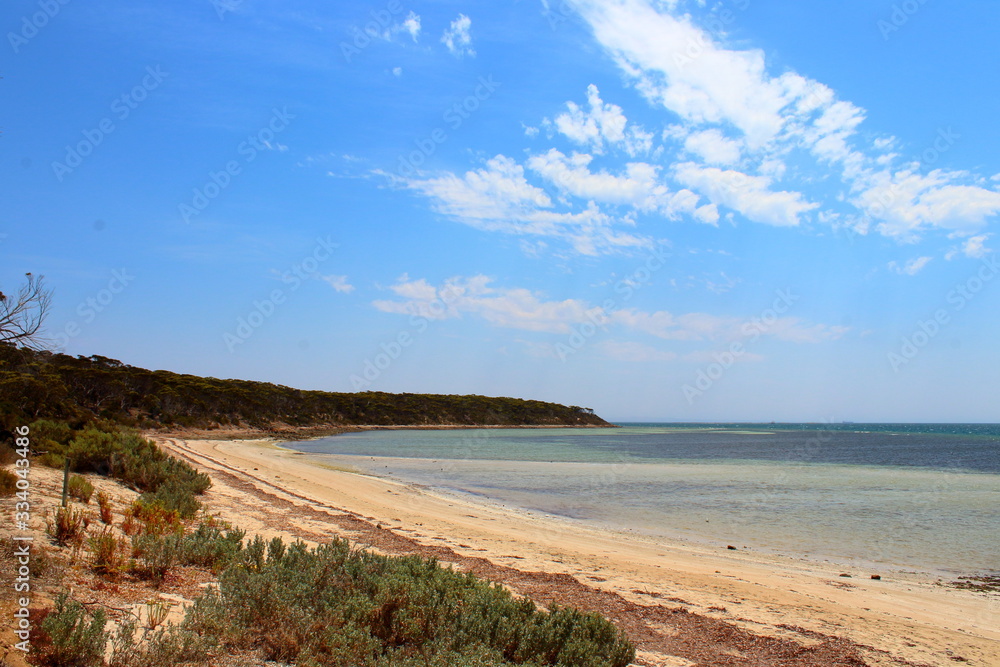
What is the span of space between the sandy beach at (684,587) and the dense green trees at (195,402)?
725cm

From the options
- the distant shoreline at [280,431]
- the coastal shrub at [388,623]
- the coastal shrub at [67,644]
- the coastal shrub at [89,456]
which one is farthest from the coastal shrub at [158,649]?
the distant shoreline at [280,431]

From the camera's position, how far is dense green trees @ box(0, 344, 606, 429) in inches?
764

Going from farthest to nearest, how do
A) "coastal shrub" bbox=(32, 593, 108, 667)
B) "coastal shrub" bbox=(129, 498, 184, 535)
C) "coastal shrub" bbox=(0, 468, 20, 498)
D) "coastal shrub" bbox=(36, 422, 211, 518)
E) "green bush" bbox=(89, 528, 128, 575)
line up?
1. "coastal shrub" bbox=(36, 422, 211, 518)
2. "coastal shrub" bbox=(129, 498, 184, 535)
3. "coastal shrub" bbox=(0, 468, 20, 498)
4. "green bush" bbox=(89, 528, 128, 575)
5. "coastal shrub" bbox=(32, 593, 108, 667)

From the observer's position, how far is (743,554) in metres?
13.4

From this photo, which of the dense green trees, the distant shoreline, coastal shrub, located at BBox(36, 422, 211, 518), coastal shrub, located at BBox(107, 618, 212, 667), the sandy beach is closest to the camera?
coastal shrub, located at BBox(107, 618, 212, 667)

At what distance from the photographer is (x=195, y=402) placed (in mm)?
63500

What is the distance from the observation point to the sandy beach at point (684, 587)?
712cm

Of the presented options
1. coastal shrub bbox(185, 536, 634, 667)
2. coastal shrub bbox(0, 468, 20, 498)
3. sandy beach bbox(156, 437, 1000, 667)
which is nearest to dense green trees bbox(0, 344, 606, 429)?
coastal shrub bbox(0, 468, 20, 498)

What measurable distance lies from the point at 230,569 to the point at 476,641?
9.55 feet

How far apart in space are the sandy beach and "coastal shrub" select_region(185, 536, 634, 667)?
1320 mm

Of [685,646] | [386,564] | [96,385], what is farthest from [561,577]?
[96,385]

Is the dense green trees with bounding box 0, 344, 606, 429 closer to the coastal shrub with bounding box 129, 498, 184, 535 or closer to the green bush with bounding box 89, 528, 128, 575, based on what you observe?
the coastal shrub with bounding box 129, 498, 184, 535

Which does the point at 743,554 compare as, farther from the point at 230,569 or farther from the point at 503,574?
the point at 230,569

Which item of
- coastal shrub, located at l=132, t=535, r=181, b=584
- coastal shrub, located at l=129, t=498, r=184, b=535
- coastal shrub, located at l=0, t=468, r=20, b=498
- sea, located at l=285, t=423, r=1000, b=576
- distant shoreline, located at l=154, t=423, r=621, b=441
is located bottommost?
distant shoreline, located at l=154, t=423, r=621, b=441
